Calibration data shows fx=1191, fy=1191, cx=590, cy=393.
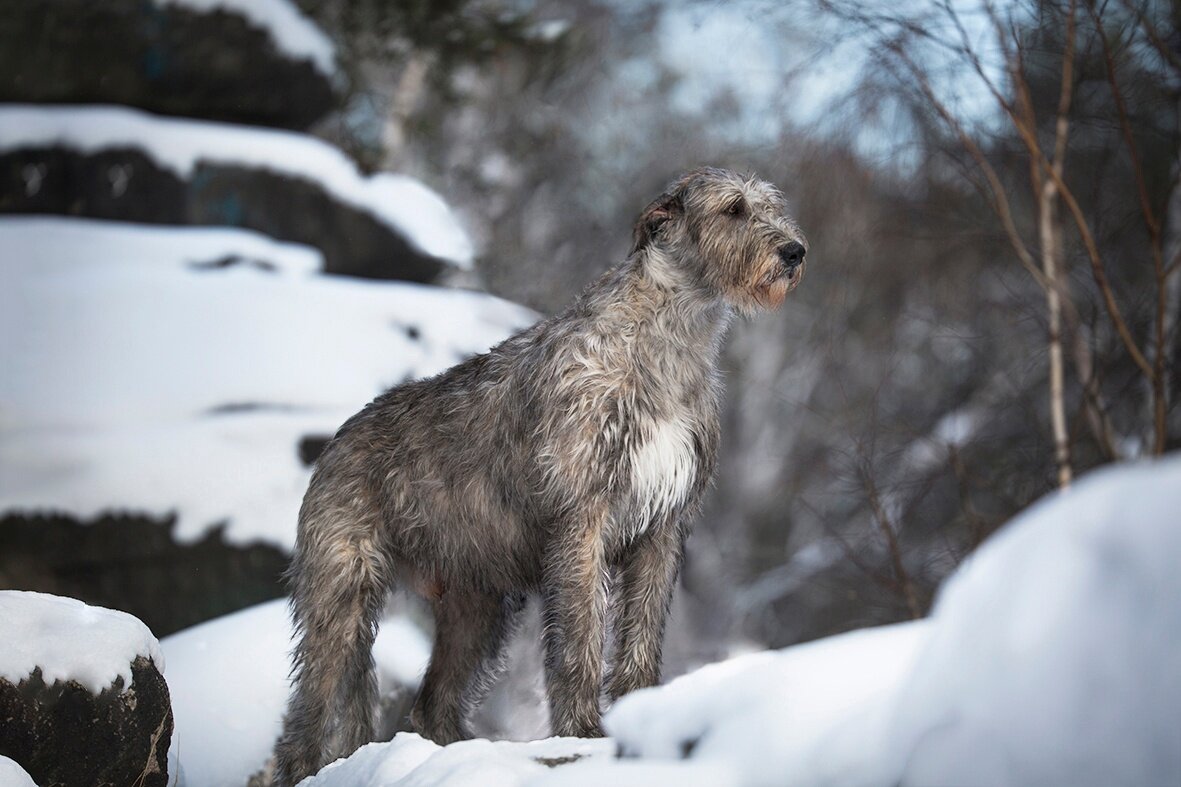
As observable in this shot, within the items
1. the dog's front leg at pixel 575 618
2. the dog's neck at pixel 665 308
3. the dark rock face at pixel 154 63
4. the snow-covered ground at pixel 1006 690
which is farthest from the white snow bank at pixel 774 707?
the dark rock face at pixel 154 63

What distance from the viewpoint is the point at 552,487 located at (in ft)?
16.3

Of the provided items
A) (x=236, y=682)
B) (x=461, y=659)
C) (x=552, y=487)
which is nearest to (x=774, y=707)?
(x=552, y=487)

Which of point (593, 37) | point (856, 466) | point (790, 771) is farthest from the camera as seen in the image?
point (593, 37)

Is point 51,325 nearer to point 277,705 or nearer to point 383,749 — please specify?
point 277,705

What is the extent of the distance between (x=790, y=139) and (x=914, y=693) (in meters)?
7.86

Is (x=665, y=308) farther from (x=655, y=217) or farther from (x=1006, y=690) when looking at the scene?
(x=1006, y=690)

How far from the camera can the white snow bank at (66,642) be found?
14.3 ft

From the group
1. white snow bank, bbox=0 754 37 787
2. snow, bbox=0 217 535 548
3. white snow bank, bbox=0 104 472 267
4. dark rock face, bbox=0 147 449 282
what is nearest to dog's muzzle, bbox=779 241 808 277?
white snow bank, bbox=0 754 37 787

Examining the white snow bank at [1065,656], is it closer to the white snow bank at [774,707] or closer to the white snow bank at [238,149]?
the white snow bank at [774,707]

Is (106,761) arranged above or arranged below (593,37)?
below

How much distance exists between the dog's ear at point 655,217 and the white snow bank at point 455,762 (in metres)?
2.42

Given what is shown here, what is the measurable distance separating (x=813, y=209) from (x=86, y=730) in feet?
42.6

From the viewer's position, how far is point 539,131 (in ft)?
60.2

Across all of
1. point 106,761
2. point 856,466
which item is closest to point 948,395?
point 856,466
